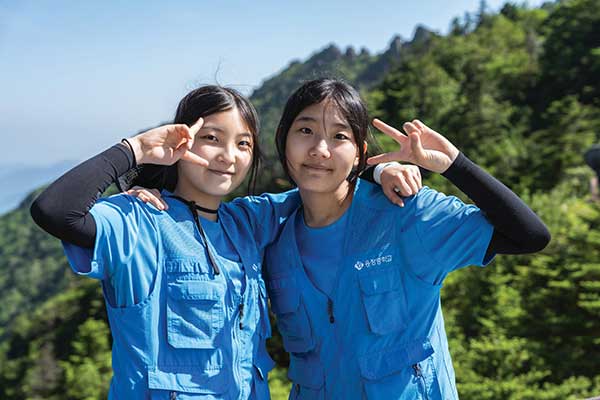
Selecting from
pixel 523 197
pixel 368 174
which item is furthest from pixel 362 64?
pixel 368 174

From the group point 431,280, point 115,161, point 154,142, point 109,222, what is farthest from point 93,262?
point 431,280

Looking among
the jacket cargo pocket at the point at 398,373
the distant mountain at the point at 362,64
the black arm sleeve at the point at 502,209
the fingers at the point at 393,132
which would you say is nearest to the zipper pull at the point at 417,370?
the jacket cargo pocket at the point at 398,373

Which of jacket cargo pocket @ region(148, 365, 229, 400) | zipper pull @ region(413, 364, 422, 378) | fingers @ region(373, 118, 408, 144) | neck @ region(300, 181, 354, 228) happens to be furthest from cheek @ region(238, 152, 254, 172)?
zipper pull @ region(413, 364, 422, 378)

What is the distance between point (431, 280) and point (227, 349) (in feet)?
2.20

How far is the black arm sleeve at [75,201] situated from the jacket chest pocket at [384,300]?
825 millimetres

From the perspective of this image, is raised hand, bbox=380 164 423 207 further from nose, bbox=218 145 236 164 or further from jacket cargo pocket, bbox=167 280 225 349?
jacket cargo pocket, bbox=167 280 225 349

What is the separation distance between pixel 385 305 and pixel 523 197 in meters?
14.0

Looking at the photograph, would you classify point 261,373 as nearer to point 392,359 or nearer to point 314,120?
point 392,359

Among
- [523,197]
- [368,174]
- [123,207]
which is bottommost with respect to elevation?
[523,197]

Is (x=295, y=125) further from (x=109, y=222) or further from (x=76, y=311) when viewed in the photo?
(x=76, y=311)

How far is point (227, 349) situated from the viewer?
1693mm

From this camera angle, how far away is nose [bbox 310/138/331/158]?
5.98ft

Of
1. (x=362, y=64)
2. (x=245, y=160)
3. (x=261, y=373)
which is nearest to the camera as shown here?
(x=261, y=373)

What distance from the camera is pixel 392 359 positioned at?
172 cm
